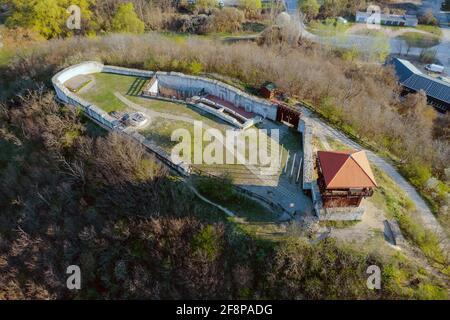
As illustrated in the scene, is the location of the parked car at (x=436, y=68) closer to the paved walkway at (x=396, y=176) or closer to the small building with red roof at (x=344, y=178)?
the paved walkway at (x=396, y=176)

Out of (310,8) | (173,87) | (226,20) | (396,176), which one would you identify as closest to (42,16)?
(173,87)

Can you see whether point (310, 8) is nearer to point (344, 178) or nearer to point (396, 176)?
point (396, 176)

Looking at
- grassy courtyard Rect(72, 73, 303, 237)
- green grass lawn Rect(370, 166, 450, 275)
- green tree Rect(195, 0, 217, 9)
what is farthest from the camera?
green tree Rect(195, 0, 217, 9)

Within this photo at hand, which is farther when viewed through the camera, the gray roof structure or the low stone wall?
the gray roof structure

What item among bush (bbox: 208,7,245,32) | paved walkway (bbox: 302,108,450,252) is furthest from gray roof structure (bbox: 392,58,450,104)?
bush (bbox: 208,7,245,32)

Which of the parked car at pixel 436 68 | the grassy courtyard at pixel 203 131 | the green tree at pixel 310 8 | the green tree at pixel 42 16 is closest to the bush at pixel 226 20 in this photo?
the green tree at pixel 310 8

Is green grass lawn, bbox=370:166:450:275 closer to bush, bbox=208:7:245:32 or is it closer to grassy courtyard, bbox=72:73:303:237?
grassy courtyard, bbox=72:73:303:237

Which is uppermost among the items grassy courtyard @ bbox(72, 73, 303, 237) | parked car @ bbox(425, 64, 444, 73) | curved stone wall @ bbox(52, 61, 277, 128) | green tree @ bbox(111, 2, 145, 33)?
green tree @ bbox(111, 2, 145, 33)
